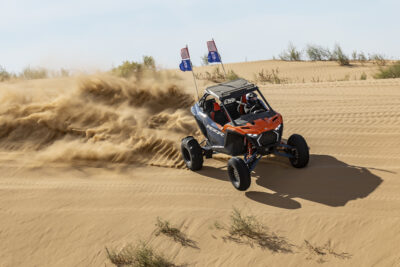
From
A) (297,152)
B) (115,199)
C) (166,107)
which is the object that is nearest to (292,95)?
(166,107)

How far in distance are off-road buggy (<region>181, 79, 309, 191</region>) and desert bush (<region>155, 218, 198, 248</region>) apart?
134 cm

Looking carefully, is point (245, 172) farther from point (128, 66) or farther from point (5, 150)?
point (128, 66)

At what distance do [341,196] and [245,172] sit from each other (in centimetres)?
151

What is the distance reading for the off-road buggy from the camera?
23.5 ft

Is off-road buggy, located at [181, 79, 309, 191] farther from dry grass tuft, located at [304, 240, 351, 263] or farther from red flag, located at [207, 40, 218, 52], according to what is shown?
red flag, located at [207, 40, 218, 52]

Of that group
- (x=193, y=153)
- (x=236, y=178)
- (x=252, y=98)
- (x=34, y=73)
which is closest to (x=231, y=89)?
(x=252, y=98)

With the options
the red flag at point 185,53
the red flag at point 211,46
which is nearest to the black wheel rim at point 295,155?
the red flag at point 185,53

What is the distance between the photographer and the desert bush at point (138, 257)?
18.5 feet

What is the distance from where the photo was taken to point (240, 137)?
24.9 feet

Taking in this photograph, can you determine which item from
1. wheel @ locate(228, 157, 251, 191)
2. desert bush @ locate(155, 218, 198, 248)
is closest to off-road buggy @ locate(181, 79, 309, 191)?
wheel @ locate(228, 157, 251, 191)

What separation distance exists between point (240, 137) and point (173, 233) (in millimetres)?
2117

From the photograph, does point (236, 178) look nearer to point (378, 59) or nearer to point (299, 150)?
point (299, 150)

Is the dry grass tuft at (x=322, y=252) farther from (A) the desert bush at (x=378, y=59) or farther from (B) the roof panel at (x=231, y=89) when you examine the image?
(A) the desert bush at (x=378, y=59)

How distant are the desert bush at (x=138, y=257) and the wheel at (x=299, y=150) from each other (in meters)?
3.09
